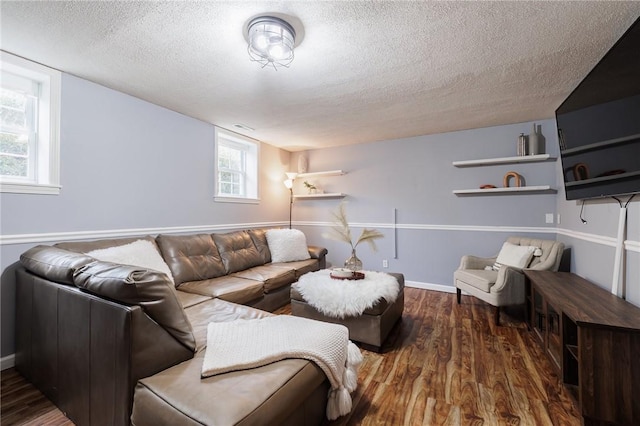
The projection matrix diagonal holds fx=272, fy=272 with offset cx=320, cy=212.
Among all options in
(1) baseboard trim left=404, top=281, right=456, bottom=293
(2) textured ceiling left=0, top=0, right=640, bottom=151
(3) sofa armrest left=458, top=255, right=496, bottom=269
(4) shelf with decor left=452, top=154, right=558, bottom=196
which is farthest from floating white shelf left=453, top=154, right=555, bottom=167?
(1) baseboard trim left=404, top=281, right=456, bottom=293

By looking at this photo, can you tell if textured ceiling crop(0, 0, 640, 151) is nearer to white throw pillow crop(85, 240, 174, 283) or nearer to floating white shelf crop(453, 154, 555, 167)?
floating white shelf crop(453, 154, 555, 167)

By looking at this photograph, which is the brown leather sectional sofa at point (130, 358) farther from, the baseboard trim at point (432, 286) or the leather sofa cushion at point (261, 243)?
the baseboard trim at point (432, 286)

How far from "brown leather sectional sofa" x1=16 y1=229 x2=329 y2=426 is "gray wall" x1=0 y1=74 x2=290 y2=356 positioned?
13.3 inches

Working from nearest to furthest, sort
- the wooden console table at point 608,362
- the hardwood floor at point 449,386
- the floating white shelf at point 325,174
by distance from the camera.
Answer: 1. the wooden console table at point 608,362
2. the hardwood floor at point 449,386
3. the floating white shelf at point 325,174

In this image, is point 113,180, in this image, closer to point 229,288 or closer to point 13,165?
point 13,165

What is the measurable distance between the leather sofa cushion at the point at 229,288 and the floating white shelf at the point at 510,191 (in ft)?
9.42

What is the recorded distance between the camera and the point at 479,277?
112 inches

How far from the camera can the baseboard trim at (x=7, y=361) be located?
190cm

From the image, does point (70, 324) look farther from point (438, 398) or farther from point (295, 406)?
point (438, 398)

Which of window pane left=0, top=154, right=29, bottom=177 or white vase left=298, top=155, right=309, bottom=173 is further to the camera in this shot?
white vase left=298, top=155, right=309, bottom=173

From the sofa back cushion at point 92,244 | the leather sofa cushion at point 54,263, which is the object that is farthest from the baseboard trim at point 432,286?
the leather sofa cushion at point 54,263

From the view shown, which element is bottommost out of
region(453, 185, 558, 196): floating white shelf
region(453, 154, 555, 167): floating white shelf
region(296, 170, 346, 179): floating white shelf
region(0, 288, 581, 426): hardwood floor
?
region(0, 288, 581, 426): hardwood floor

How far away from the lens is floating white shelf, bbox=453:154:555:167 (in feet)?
10.6

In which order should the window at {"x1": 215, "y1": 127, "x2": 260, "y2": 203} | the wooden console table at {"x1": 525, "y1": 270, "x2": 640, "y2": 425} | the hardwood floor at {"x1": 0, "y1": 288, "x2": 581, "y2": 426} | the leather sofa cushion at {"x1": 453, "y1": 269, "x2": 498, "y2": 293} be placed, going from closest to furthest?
the wooden console table at {"x1": 525, "y1": 270, "x2": 640, "y2": 425} < the hardwood floor at {"x1": 0, "y1": 288, "x2": 581, "y2": 426} < the leather sofa cushion at {"x1": 453, "y1": 269, "x2": 498, "y2": 293} < the window at {"x1": 215, "y1": 127, "x2": 260, "y2": 203}
